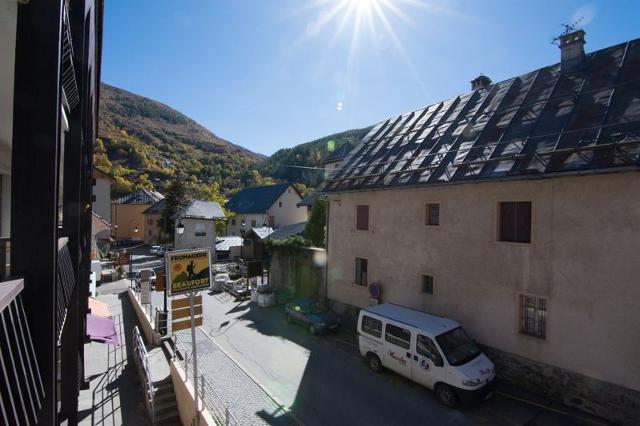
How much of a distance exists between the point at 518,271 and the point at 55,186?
12.1 metres

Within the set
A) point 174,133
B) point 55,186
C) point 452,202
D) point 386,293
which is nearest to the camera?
point 55,186

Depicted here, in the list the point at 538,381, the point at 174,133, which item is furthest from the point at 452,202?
the point at 174,133

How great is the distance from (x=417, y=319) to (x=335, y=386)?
141 inches

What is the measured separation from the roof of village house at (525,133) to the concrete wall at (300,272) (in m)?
4.85

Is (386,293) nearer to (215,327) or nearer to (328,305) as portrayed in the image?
(328,305)

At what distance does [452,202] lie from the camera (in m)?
12.9

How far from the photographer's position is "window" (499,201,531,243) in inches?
436

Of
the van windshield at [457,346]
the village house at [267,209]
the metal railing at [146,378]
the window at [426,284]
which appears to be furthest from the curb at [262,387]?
the village house at [267,209]

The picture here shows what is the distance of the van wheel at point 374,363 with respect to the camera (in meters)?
12.4

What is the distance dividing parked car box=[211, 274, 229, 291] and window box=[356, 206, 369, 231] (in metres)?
14.1

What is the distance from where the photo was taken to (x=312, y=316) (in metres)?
16.8

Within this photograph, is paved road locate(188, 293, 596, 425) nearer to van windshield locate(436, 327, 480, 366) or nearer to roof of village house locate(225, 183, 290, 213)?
van windshield locate(436, 327, 480, 366)

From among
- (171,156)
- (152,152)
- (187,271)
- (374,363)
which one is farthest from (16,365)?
(171,156)

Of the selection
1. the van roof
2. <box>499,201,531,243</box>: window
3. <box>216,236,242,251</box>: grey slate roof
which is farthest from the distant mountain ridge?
<box>499,201,531,243</box>: window
